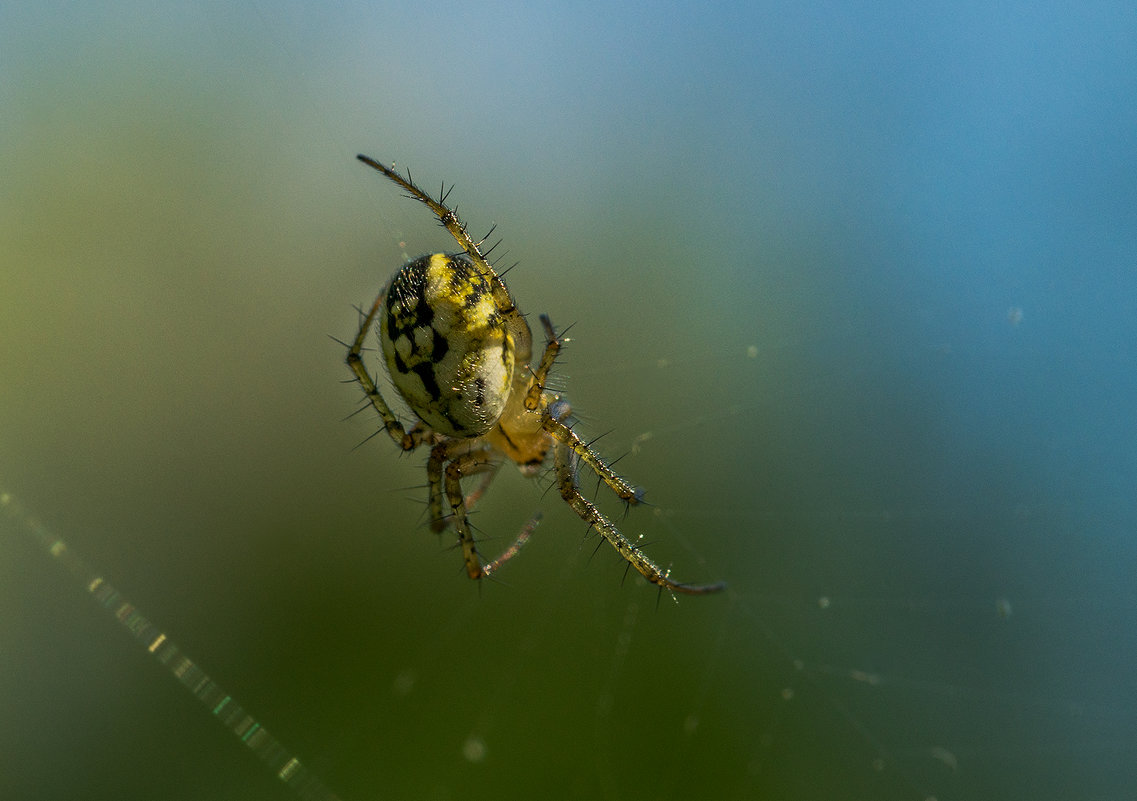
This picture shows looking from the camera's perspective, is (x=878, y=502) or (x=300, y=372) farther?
(x=300, y=372)

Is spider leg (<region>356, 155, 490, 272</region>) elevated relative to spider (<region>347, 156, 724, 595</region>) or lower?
elevated

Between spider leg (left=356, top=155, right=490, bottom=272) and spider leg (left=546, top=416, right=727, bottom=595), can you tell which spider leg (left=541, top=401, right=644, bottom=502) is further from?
spider leg (left=356, top=155, right=490, bottom=272)

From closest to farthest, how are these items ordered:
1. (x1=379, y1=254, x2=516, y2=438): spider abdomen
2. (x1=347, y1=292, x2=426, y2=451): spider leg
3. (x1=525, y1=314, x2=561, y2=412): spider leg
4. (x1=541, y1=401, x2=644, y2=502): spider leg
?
1. (x1=379, y1=254, x2=516, y2=438): spider abdomen
2. (x1=525, y1=314, x2=561, y2=412): spider leg
3. (x1=541, y1=401, x2=644, y2=502): spider leg
4. (x1=347, y1=292, x2=426, y2=451): spider leg

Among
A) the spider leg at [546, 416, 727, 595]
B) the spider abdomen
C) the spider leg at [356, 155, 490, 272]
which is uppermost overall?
the spider leg at [356, 155, 490, 272]

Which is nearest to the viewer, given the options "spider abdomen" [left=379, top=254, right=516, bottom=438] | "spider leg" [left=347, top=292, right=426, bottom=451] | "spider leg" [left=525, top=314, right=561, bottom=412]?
"spider abdomen" [left=379, top=254, right=516, bottom=438]

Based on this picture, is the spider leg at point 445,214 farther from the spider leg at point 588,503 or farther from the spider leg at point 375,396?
the spider leg at point 588,503

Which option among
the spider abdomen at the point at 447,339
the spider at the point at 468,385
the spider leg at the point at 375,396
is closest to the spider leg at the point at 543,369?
the spider at the point at 468,385

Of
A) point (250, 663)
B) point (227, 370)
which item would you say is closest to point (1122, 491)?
point (250, 663)

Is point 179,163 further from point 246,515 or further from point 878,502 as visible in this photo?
point 878,502

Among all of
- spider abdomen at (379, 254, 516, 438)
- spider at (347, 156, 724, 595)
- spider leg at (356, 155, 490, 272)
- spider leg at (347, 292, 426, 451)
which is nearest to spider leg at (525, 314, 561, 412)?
spider at (347, 156, 724, 595)
